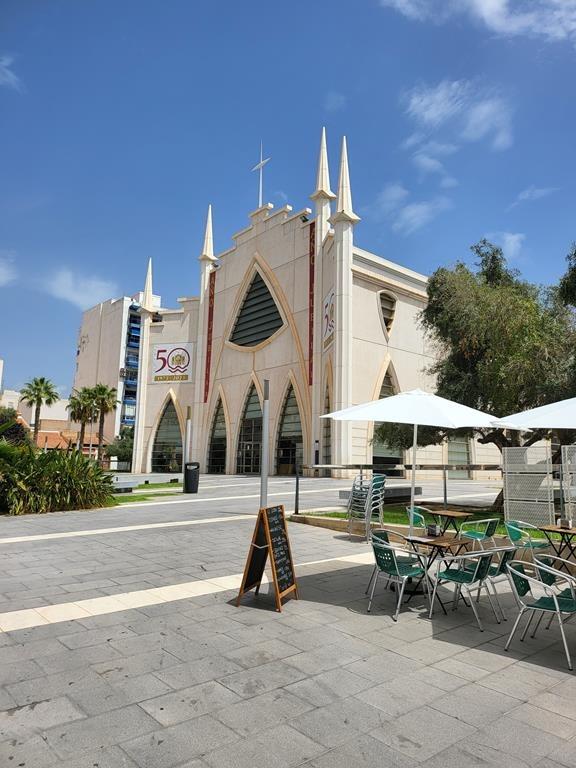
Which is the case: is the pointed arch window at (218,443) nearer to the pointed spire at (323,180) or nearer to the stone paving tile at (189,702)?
the pointed spire at (323,180)

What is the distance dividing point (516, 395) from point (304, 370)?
73.0 feet

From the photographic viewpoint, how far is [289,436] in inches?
1526

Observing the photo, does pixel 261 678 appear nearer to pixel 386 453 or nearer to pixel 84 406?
pixel 386 453

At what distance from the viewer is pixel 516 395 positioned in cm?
1536

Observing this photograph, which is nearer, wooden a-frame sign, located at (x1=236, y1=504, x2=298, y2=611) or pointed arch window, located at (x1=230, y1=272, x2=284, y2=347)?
wooden a-frame sign, located at (x1=236, y1=504, x2=298, y2=611)

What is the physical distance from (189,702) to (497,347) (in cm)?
1480

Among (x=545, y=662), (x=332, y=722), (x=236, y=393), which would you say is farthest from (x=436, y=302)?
(x=236, y=393)

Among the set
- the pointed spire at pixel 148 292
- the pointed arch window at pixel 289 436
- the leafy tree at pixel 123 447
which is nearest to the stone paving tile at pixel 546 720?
the pointed arch window at pixel 289 436

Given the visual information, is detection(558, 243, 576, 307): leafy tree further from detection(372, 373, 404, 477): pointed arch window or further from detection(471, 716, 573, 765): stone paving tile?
detection(372, 373, 404, 477): pointed arch window

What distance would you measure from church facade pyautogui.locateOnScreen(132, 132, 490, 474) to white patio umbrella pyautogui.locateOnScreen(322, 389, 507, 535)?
822 inches

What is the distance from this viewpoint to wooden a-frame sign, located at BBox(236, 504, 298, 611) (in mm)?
5758

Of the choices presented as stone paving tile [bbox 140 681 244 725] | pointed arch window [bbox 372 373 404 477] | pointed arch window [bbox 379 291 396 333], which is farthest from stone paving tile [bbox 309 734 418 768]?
pointed arch window [bbox 379 291 396 333]

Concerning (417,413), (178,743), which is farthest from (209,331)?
(178,743)

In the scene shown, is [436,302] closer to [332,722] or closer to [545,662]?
[545,662]
